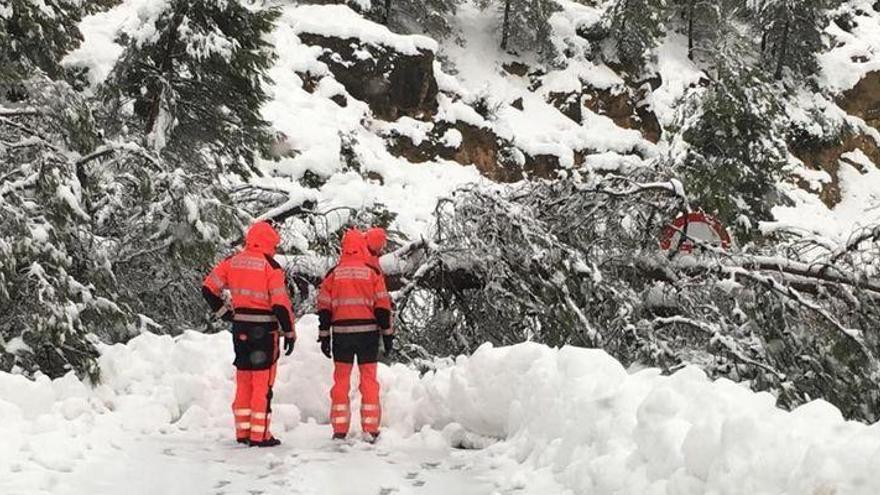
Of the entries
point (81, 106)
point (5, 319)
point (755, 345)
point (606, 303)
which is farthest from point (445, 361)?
point (81, 106)

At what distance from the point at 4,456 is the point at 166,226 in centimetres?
364

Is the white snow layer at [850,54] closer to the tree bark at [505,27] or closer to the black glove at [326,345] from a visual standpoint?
the tree bark at [505,27]

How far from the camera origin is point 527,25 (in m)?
31.2

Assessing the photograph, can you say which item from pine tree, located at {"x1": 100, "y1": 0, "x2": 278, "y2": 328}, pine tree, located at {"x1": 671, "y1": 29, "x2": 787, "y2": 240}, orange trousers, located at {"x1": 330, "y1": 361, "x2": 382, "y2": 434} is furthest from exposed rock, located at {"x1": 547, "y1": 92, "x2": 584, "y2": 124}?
orange trousers, located at {"x1": 330, "y1": 361, "x2": 382, "y2": 434}

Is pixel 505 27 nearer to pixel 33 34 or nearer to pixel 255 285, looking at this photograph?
pixel 33 34

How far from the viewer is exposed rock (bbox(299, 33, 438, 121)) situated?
25.3 meters

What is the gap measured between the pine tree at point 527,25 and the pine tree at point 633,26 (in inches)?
96.3

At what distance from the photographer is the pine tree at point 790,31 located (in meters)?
30.5

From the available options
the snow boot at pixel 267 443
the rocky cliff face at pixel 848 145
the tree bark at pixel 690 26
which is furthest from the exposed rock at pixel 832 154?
the snow boot at pixel 267 443

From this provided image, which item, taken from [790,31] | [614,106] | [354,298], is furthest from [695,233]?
[790,31]

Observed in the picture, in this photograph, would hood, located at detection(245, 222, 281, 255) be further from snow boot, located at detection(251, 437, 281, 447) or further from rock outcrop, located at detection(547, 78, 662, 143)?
rock outcrop, located at detection(547, 78, 662, 143)

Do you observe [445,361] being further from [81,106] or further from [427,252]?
[81,106]

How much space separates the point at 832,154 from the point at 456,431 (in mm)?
30084

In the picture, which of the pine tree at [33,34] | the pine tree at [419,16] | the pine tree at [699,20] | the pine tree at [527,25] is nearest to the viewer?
the pine tree at [33,34]
